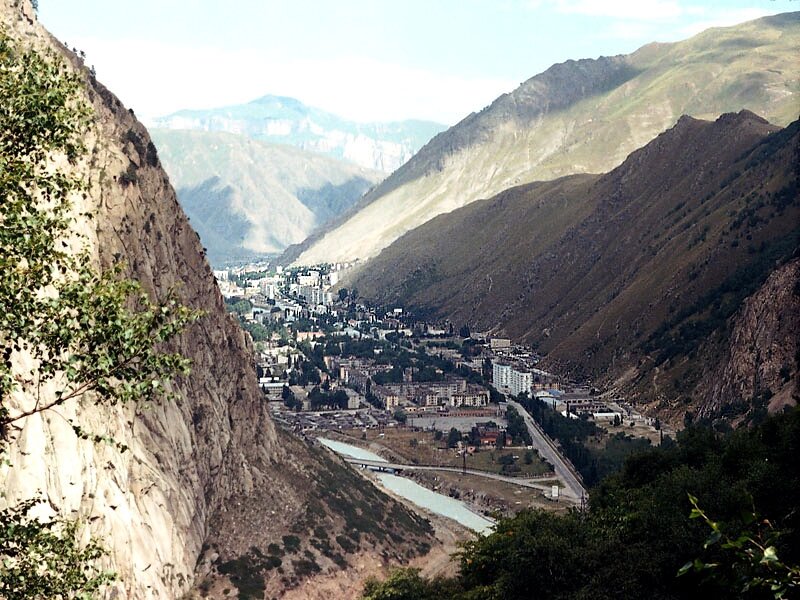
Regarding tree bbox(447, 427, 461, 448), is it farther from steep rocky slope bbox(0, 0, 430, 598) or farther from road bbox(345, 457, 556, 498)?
steep rocky slope bbox(0, 0, 430, 598)

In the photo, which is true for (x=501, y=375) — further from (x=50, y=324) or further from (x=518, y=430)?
(x=50, y=324)

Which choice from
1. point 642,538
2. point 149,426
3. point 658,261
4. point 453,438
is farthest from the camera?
Result: point 658,261

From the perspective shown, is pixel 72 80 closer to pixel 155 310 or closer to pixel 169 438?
pixel 155 310

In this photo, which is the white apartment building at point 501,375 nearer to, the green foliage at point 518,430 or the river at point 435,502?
the green foliage at point 518,430

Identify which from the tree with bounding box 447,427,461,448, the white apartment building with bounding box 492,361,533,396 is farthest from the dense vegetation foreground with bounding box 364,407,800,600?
the white apartment building with bounding box 492,361,533,396

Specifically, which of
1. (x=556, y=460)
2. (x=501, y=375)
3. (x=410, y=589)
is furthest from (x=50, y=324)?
(x=501, y=375)

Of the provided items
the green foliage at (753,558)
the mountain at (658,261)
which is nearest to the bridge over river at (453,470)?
the mountain at (658,261)
